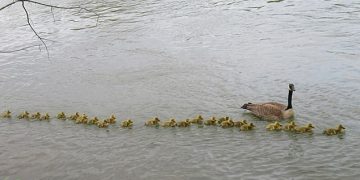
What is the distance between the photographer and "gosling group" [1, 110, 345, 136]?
10.1 meters

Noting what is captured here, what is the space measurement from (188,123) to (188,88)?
301 cm

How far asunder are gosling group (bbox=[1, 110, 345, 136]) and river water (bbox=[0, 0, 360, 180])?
182mm

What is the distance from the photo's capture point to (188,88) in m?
14.1

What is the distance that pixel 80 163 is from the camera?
974 cm

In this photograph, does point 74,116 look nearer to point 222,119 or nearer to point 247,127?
point 222,119

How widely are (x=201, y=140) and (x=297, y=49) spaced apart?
7.50m

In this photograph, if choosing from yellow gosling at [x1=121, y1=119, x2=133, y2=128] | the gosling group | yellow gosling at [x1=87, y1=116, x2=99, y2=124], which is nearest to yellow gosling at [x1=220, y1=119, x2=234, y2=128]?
the gosling group

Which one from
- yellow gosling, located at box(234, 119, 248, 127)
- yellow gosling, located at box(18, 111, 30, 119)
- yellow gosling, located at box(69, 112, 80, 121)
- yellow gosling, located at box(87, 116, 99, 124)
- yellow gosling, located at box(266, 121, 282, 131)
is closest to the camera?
yellow gosling, located at box(266, 121, 282, 131)

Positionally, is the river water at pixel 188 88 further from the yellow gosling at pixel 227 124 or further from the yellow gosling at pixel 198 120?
the yellow gosling at pixel 198 120

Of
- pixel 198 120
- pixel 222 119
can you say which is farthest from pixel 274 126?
pixel 198 120

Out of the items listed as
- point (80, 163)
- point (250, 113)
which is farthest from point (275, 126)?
point (80, 163)

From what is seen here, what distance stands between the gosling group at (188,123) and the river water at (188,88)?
182mm

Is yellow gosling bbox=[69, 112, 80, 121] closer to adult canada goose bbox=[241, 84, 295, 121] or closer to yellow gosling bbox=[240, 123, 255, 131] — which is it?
yellow gosling bbox=[240, 123, 255, 131]

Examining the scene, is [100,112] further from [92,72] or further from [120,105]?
[92,72]
